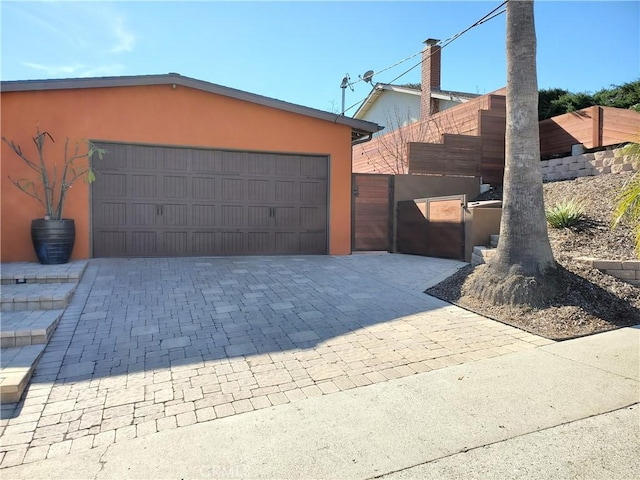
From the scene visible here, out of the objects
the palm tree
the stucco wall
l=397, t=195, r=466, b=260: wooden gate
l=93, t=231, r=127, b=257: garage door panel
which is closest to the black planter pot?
the stucco wall

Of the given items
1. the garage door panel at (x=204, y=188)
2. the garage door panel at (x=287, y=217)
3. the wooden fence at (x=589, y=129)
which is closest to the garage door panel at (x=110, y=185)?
the garage door panel at (x=204, y=188)

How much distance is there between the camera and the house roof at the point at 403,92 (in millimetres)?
16484

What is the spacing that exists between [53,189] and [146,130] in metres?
2.11

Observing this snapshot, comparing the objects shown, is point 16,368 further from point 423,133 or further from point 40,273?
point 423,133

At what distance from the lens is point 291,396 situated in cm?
329

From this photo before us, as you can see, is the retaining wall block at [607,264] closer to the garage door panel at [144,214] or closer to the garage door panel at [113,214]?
the garage door panel at [144,214]

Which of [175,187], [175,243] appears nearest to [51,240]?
[175,243]

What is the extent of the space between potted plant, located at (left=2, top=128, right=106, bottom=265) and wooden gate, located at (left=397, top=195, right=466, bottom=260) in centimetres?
692

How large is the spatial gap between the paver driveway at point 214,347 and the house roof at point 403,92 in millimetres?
11533

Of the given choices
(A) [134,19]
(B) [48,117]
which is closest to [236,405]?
(A) [134,19]

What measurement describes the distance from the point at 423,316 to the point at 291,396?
257 centimetres

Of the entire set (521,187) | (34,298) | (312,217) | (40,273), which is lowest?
(34,298)

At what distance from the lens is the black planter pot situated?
24.4ft

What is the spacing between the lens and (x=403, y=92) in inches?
784
